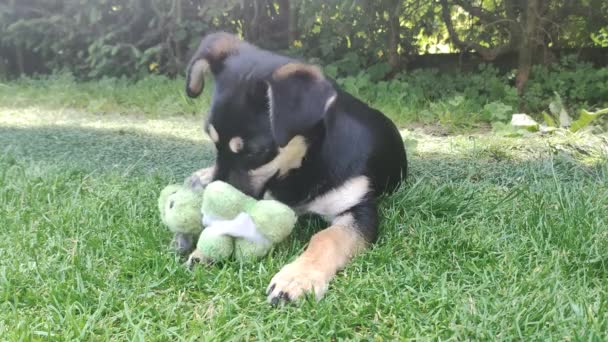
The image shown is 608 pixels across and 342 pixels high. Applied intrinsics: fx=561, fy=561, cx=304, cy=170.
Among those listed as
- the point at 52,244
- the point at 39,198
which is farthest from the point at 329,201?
the point at 39,198

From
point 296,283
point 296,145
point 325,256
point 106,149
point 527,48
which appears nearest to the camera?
point 296,283

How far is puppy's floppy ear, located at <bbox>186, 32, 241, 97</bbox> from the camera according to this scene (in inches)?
102

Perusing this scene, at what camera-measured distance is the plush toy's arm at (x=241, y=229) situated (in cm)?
202

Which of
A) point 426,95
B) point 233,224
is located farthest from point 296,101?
point 426,95

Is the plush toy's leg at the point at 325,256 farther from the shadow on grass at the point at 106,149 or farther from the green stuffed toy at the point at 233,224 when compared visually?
the shadow on grass at the point at 106,149

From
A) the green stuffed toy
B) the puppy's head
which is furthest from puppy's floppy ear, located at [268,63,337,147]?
the green stuffed toy

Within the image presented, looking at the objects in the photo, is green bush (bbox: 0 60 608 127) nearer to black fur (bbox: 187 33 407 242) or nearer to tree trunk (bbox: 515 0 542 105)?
tree trunk (bbox: 515 0 542 105)

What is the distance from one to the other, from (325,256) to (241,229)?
0.32m

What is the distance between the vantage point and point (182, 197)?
7.05 ft

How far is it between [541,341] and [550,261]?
1.74 ft

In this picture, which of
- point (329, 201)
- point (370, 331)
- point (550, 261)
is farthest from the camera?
point (329, 201)

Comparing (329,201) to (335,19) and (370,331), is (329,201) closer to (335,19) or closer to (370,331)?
(370,331)

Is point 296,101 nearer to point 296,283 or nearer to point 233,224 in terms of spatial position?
point 233,224

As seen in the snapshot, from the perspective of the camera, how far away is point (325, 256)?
78.0 inches
